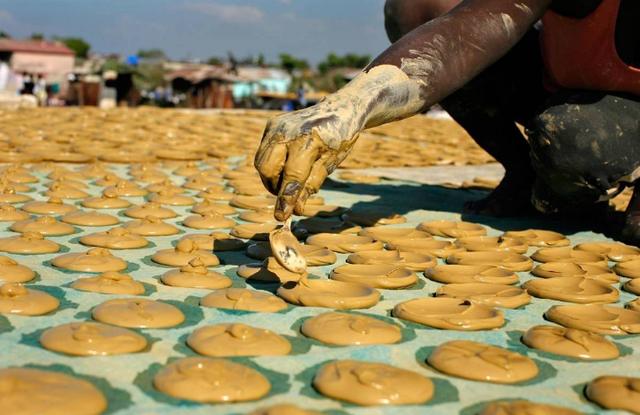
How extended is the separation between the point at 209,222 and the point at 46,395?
1531 mm

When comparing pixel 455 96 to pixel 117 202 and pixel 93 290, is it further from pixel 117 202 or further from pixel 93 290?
pixel 93 290

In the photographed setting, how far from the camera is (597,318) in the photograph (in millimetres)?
1721

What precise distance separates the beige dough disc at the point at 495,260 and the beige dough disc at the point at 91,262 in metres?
1.01

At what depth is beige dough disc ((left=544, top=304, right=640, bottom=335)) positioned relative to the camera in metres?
1.66

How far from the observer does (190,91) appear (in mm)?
24062

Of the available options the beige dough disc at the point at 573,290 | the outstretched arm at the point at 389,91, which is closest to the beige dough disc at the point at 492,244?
the beige dough disc at the point at 573,290

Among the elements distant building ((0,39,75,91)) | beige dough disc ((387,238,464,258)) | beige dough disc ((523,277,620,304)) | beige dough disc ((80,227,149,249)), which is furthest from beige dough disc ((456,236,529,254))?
distant building ((0,39,75,91))

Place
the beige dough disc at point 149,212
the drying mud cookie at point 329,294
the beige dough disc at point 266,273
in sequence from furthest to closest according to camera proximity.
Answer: the beige dough disc at point 149,212, the beige dough disc at point 266,273, the drying mud cookie at point 329,294

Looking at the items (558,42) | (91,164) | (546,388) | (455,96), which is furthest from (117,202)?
(546,388)

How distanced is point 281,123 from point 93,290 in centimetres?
60

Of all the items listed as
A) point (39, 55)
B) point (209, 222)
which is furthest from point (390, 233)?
point (39, 55)

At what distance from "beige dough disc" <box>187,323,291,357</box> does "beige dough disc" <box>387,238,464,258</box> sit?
1.02 m

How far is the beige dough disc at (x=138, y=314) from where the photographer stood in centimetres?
153

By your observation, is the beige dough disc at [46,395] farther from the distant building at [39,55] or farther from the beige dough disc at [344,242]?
the distant building at [39,55]
